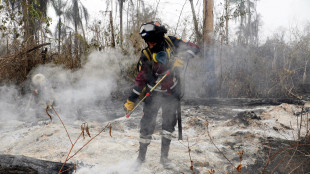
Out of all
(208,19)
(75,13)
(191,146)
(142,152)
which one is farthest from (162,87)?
(75,13)

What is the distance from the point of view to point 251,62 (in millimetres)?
8828

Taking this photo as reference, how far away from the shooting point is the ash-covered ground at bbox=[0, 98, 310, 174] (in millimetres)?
2631

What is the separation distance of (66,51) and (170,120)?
22.1 feet

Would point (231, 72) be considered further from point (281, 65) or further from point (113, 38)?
point (113, 38)

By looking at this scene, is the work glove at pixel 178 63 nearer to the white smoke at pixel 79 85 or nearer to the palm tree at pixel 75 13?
the white smoke at pixel 79 85

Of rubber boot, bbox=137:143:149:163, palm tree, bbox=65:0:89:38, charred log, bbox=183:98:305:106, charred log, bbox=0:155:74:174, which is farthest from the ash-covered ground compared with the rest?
palm tree, bbox=65:0:89:38

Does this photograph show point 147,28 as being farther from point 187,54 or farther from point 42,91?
point 42,91

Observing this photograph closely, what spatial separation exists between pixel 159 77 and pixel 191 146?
51.0 inches

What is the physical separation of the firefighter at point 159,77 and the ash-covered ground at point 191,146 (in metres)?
0.40

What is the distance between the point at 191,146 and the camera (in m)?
3.22

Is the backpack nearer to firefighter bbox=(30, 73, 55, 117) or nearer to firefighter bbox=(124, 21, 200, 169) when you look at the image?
firefighter bbox=(124, 21, 200, 169)

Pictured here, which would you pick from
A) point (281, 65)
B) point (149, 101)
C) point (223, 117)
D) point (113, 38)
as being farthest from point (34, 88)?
point (281, 65)

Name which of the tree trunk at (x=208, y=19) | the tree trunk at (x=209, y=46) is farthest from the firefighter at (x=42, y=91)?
the tree trunk at (x=208, y=19)

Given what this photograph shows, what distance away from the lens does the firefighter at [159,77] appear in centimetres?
253
